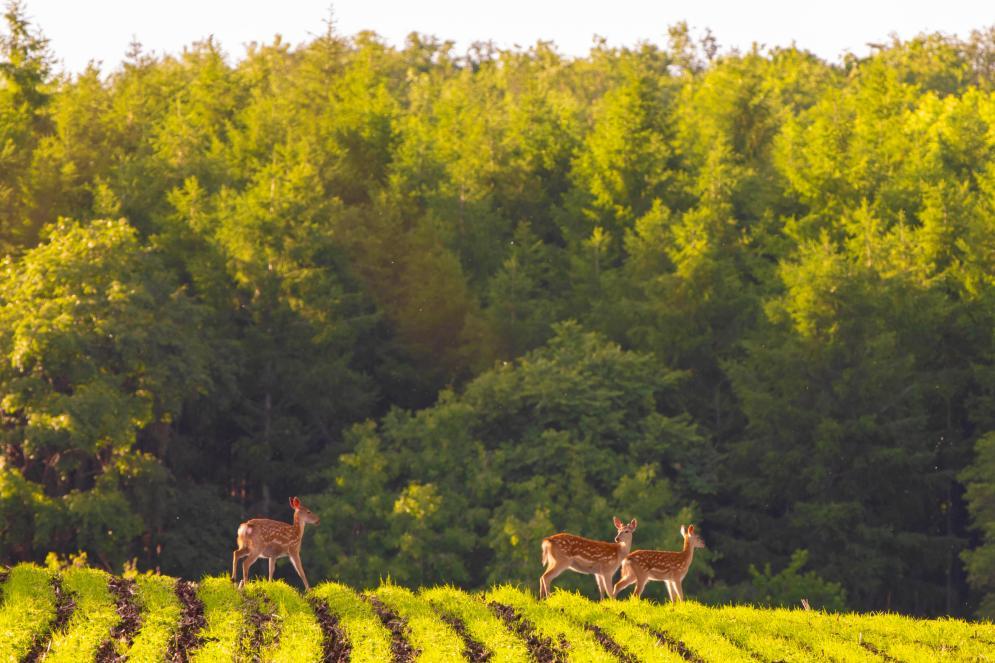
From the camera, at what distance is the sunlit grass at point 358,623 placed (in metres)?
17.4

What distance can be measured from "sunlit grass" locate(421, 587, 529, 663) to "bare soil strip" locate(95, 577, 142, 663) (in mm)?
3796

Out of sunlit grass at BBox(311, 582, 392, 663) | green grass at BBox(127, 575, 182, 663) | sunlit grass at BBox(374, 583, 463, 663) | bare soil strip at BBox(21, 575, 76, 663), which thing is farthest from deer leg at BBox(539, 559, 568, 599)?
bare soil strip at BBox(21, 575, 76, 663)

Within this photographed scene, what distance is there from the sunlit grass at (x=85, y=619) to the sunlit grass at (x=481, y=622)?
4117 millimetres

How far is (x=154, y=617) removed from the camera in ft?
60.5

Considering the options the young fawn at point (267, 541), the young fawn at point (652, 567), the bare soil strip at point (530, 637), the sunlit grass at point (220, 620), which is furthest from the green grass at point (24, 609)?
the young fawn at point (652, 567)

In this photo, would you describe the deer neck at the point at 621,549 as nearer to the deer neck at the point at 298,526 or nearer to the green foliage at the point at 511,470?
the deer neck at the point at 298,526

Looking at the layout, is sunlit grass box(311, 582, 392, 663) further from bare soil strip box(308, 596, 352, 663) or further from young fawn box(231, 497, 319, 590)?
young fawn box(231, 497, 319, 590)

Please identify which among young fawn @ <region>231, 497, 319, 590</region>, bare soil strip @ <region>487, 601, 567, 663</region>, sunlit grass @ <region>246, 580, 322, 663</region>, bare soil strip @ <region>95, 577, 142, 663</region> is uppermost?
young fawn @ <region>231, 497, 319, 590</region>

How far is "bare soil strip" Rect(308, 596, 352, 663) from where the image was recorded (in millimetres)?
17359

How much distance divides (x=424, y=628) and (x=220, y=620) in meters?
2.42

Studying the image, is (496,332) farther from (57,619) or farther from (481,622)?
(57,619)

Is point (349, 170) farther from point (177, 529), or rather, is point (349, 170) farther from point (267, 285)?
point (177, 529)

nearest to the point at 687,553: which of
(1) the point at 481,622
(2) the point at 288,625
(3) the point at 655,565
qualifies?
(3) the point at 655,565

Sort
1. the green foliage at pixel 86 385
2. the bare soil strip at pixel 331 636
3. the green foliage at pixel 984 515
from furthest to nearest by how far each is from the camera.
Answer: the green foliage at pixel 984 515
the green foliage at pixel 86 385
the bare soil strip at pixel 331 636
